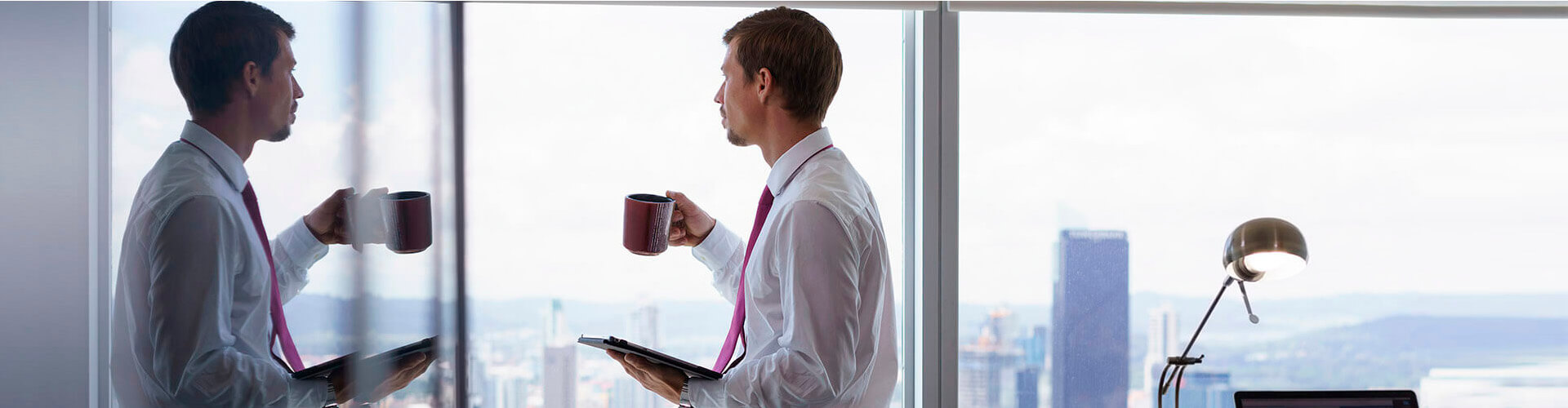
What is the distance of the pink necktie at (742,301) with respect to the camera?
6.22 feet

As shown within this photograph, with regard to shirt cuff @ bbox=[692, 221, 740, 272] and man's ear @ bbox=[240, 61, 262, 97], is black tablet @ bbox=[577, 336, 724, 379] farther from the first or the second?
man's ear @ bbox=[240, 61, 262, 97]

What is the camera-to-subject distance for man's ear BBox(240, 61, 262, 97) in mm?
1297

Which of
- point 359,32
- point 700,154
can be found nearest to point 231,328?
point 359,32

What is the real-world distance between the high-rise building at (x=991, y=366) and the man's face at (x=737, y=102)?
0.70m

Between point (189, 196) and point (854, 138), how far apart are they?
1.25 m

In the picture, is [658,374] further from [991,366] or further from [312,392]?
[991,366]

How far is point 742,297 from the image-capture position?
6.27 ft

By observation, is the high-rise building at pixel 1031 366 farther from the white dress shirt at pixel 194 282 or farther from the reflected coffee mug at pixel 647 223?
the white dress shirt at pixel 194 282

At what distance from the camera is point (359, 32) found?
1.35 meters

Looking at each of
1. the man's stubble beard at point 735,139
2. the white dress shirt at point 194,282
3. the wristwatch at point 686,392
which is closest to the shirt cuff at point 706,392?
the wristwatch at point 686,392

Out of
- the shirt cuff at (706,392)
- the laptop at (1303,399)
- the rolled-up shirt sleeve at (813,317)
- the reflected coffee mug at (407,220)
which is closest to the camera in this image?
the reflected coffee mug at (407,220)

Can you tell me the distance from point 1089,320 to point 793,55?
944 mm

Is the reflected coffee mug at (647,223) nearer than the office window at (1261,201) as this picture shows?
Yes

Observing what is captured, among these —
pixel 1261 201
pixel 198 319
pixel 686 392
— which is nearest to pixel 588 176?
pixel 686 392
